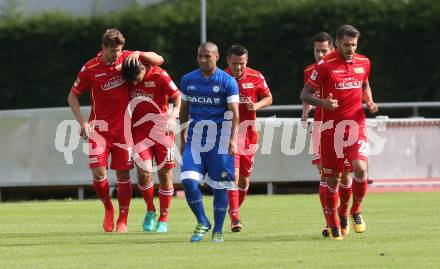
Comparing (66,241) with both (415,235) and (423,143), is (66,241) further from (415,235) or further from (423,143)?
(423,143)

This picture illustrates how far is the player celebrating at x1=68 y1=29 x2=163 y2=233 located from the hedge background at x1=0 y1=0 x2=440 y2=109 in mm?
19414

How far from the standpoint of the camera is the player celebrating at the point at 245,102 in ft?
52.5

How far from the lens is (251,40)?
36375 mm

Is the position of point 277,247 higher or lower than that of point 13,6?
higher

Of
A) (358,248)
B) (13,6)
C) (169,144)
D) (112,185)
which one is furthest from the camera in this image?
(13,6)

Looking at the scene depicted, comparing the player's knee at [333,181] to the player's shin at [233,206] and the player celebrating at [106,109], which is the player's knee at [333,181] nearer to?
the player's shin at [233,206]

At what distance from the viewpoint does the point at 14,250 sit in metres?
13.0

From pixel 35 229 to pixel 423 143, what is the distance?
11013 millimetres

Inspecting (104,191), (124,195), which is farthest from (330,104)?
(104,191)

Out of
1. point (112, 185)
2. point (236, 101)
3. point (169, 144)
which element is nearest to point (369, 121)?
point (112, 185)

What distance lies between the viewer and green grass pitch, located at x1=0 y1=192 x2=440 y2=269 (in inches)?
452

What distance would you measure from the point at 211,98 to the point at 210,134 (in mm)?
374

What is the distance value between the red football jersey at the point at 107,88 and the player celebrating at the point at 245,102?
1.42 m

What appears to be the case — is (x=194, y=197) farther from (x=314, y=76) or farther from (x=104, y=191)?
(x=104, y=191)
